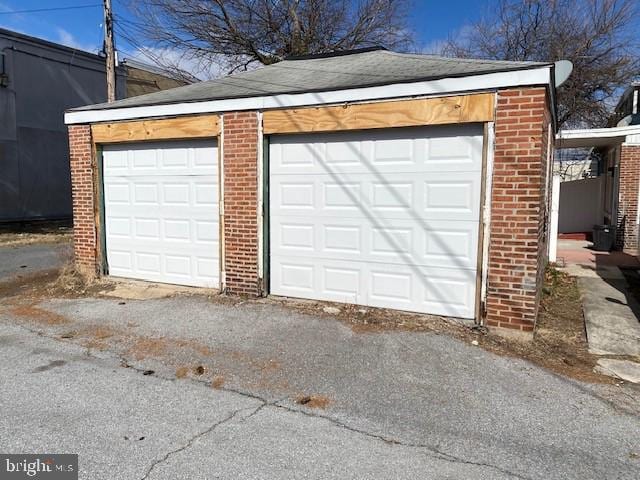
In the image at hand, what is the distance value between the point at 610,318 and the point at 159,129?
6890mm

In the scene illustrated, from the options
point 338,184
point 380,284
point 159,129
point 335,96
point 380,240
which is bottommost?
point 380,284

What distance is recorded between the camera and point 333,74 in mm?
7211

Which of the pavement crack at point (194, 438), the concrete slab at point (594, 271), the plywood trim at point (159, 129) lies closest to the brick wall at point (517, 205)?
the pavement crack at point (194, 438)

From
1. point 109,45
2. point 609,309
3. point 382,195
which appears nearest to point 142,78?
point 109,45

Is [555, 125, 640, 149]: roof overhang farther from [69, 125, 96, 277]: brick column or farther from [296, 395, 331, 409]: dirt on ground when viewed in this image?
[296, 395, 331, 409]: dirt on ground

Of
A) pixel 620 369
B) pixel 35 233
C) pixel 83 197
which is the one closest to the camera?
pixel 620 369

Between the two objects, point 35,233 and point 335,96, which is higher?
point 335,96

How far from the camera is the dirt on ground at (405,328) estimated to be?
15.5 feet

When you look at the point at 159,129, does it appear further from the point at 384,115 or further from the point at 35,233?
the point at 35,233

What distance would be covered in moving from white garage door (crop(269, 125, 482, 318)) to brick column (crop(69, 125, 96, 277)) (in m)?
3.43

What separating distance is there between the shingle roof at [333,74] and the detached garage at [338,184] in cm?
5

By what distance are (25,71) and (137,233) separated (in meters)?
14.3

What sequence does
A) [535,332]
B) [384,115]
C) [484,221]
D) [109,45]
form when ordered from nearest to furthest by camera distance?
[484,221] < [535,332] < [384,115] < [109,45]

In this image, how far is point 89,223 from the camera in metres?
8.11
